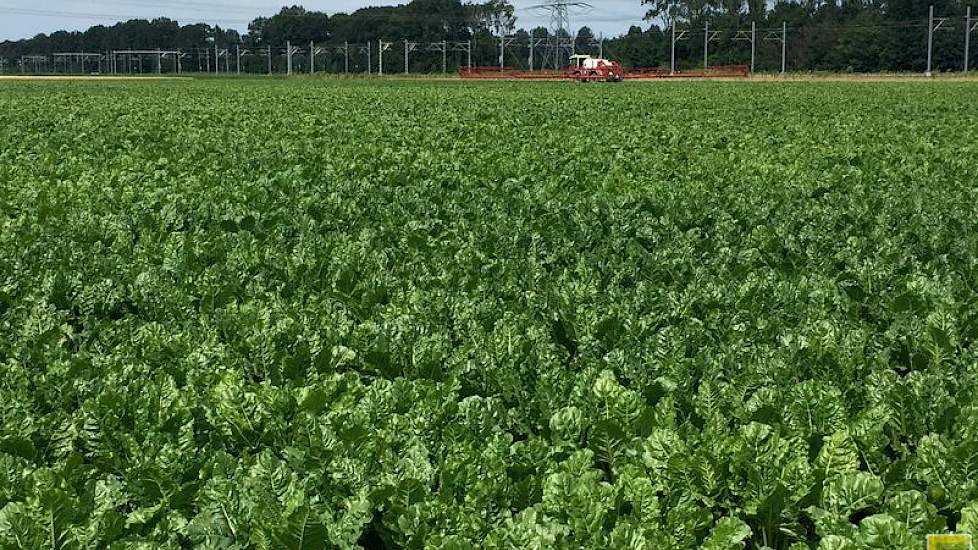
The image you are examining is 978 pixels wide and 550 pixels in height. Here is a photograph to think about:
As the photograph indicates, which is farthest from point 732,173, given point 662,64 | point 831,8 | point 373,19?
point 373,19

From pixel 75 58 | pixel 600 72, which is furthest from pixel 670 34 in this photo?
pixel 75 58

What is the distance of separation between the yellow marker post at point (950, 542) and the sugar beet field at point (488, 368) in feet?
0.23

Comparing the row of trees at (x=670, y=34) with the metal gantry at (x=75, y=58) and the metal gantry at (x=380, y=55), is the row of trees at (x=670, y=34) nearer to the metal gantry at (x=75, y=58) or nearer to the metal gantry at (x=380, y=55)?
the metal gantry at (x=380, y=55)

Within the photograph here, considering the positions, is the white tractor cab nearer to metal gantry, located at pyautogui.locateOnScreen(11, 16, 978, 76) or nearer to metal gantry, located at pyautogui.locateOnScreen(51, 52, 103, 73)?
metal gantry, located at pyautogui.locateOnScreen(11, 16, 978, 76)

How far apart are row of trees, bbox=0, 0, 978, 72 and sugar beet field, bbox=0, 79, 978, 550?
80538 mm

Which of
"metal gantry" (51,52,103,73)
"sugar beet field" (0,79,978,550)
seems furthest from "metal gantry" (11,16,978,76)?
"sugar beet field" (0,79,978,550)

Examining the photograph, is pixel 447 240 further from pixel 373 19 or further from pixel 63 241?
pixel 373 19

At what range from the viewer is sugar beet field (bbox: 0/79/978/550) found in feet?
9.33

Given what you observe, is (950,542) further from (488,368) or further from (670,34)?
(670,34)

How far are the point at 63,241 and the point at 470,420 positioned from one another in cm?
464

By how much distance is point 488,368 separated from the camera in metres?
4.05

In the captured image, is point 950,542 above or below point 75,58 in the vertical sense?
below

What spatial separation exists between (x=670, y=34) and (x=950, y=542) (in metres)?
103

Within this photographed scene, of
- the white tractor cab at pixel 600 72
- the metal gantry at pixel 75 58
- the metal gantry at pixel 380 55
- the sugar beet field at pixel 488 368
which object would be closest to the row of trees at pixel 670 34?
the metal gantry at pixel 380 55
